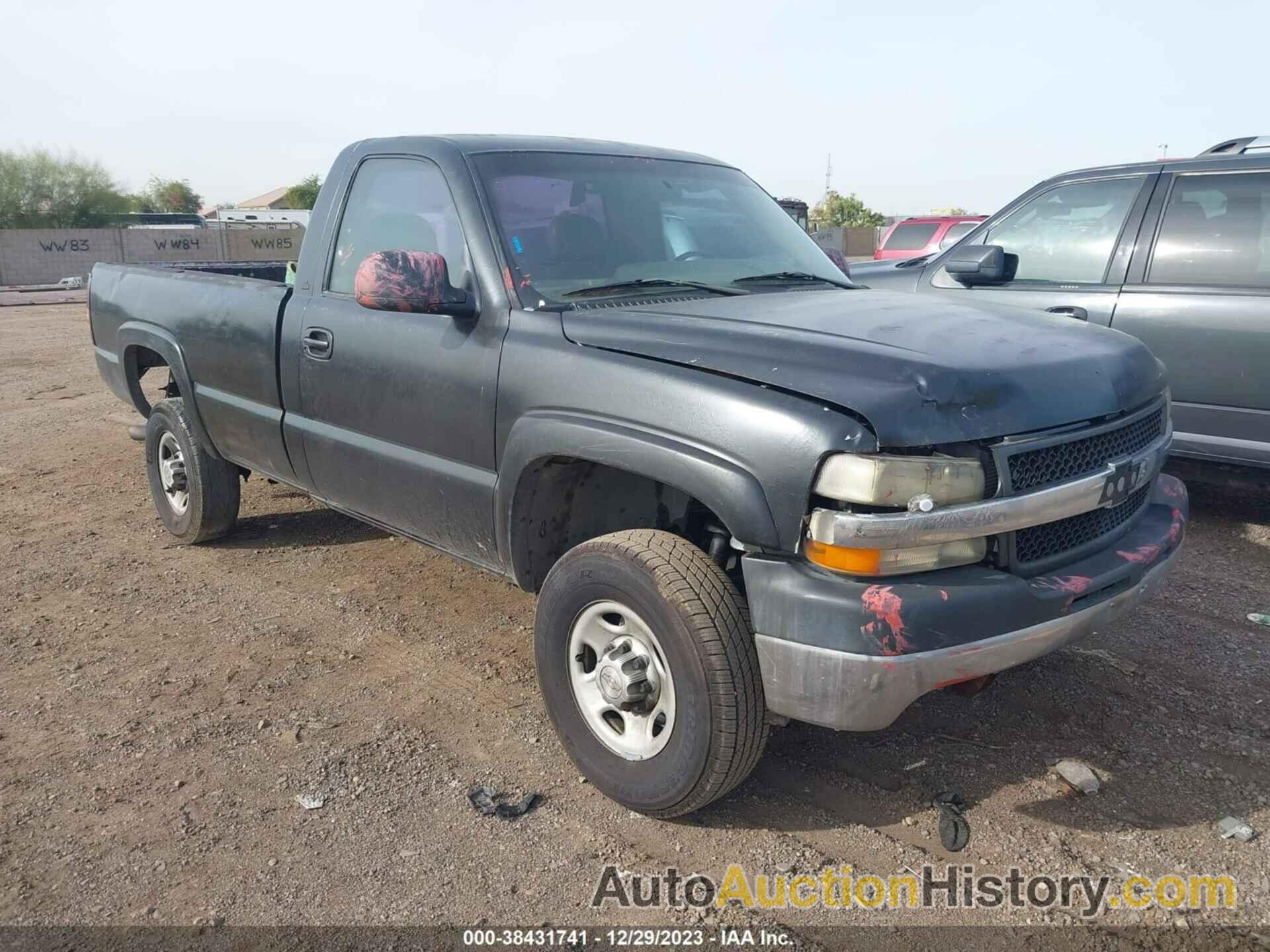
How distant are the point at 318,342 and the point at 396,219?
58 cm

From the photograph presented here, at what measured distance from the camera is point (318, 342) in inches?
153

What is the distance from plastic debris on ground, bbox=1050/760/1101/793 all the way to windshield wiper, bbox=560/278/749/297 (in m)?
1.85

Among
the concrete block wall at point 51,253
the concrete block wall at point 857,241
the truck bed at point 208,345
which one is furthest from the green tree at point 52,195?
the truck bed at point 208,345

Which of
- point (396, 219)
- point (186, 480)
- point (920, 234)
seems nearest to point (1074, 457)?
point (396, 219)

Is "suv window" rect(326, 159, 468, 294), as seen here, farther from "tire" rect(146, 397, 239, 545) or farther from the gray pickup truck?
"tire" rect(146, 397, 239, 545)

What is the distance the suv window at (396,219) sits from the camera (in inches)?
138

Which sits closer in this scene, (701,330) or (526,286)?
(701,330)

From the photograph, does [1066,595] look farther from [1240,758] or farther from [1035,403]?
[1240,758]

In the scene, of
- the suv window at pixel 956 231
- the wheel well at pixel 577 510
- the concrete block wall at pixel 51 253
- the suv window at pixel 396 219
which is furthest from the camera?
the concrete block wall at pixel 51 253

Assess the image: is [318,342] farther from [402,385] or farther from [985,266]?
[985,266]

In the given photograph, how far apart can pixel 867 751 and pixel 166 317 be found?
3.97 metres

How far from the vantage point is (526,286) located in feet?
10.6

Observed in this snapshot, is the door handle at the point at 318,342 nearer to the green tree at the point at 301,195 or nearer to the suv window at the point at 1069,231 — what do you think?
the suv window at the point at 1069,231

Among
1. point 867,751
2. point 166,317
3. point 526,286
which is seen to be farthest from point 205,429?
point 867,751
